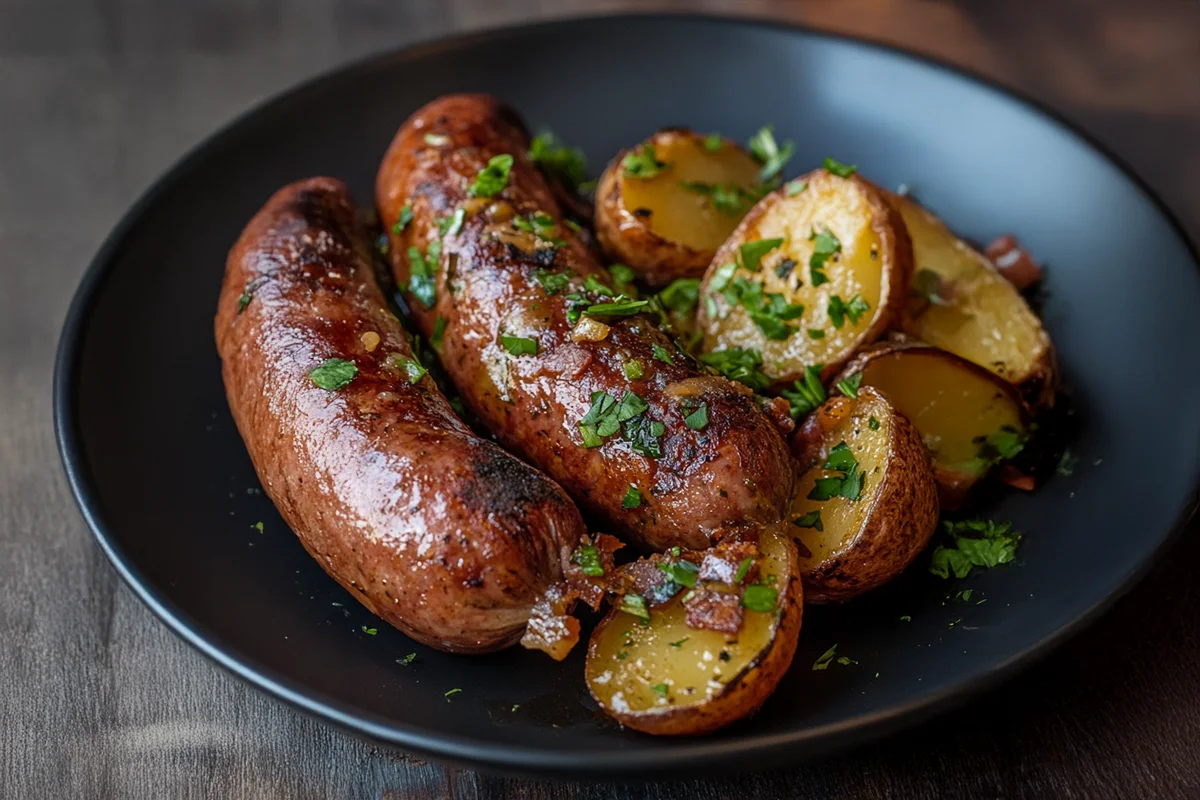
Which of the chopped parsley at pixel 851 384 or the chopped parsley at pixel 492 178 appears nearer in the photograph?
the chopped parsley at pixel 851 384

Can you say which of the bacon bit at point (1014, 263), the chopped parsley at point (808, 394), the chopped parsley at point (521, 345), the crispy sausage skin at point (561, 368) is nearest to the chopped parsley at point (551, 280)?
the crispy sausage skin at point (561, 368)

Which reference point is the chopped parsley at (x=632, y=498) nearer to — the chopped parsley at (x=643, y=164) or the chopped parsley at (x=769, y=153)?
the chopped parsley at (x=643, y=164)


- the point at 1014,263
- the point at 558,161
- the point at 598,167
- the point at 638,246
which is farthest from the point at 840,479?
the point at 598,167

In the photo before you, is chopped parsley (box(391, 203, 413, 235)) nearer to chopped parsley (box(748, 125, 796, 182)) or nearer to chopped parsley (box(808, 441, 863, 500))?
chopped parsley (box(748, 125, 796, 182))

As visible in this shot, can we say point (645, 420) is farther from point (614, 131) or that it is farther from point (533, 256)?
point (614, 131)

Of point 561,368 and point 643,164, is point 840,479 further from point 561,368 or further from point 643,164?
point 643,164

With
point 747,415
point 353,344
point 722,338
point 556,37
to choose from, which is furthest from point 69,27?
point 747,415
